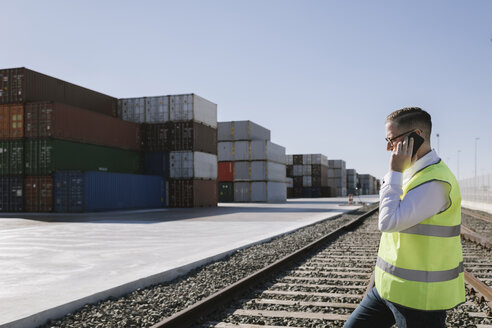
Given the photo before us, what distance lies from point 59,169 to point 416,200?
2772 centimetres

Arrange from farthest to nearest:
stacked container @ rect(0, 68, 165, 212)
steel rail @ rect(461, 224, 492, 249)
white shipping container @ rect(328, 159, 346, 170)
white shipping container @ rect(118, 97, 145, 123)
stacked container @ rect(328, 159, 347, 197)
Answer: white shipping container @ rect(328, 159, 346, 170) < stacked container @ rect(328, 159, 347, 197) < white shipping container @ rect(118, 97, 145, 123) < stacked container @ rect(0, 68, 165, 212) < steel rail @ rect(461, 224, 492, 249)

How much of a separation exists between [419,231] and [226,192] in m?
50.9

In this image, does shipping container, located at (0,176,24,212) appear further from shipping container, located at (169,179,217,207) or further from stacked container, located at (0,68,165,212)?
shipping container, located at (169,179,217,207)

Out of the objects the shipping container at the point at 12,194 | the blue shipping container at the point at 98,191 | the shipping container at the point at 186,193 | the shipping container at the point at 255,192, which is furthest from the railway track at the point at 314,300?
the shipping container at the point at 255,192

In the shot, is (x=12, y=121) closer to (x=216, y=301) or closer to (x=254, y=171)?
(x=216, y=301)

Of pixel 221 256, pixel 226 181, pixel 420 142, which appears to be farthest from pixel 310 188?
pixel 420 142

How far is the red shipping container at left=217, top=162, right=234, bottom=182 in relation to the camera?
174 feet

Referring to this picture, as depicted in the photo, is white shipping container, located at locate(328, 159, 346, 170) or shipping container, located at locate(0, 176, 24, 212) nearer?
shipping container, located at locate(0, 176, 24, 212)

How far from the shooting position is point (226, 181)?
53.0 m

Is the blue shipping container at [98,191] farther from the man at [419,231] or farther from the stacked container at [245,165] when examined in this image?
Answer: the man at [419,231]

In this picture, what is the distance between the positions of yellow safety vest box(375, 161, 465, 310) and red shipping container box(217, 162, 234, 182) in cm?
5068

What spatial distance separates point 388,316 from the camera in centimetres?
248

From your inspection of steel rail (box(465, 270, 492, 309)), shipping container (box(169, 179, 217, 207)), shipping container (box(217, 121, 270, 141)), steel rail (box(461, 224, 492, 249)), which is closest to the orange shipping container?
shipping container (box(169, 179, 217, 207))

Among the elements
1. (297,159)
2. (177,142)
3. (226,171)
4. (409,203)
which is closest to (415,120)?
(409,203)
